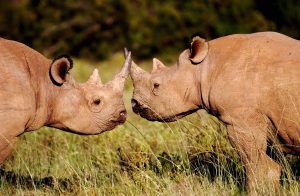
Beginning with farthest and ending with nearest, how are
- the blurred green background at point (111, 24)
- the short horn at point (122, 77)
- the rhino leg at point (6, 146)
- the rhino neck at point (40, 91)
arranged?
the blurred green background at point (111, 24) → the short horn at point (122, 77) → the rhino neck at point (40, 91) → the rhino leg at point (6, 146)

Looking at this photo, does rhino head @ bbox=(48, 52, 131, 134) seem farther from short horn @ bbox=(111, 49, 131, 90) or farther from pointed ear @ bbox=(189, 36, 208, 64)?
pointed ear @ bbox=(189, 36, 208, 64)

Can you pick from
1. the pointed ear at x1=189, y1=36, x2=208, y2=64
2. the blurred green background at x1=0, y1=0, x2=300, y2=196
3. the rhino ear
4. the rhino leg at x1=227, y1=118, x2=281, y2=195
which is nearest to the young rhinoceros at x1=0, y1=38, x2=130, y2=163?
the rhino ear

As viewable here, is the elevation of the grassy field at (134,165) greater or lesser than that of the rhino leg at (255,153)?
lesser

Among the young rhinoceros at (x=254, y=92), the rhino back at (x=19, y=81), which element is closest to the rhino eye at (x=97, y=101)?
the rhino back at (x=19, y=81)

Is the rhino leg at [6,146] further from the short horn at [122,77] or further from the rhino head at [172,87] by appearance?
the rhino head at [172,87]

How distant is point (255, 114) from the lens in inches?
258

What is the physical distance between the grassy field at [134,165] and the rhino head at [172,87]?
1.26 ft

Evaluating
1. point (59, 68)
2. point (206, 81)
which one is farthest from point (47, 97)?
point (206, 81)

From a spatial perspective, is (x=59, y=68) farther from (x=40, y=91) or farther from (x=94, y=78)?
(x=94, y=78)

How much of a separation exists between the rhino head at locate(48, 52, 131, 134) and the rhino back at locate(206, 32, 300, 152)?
1186mm

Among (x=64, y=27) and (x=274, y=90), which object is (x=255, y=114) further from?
(x=64, y=27)

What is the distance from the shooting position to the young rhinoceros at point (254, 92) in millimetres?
6469

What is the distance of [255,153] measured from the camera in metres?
6.62

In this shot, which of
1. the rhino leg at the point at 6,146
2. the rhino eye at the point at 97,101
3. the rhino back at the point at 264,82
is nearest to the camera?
the rhino back at the point at 264,82
